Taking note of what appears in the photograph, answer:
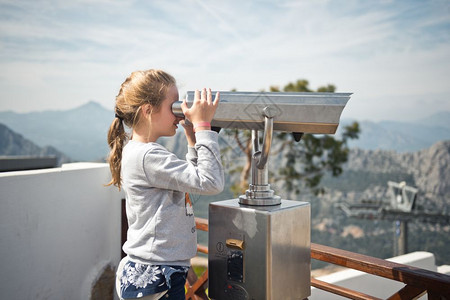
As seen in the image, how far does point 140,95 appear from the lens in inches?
43.9

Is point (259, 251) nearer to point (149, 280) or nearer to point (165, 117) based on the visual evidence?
point (149, 280)

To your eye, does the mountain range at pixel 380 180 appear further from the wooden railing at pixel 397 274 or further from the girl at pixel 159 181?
the girl at pixel 159 181

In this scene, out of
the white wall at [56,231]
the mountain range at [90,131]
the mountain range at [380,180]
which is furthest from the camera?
the mountain range at [90,131]

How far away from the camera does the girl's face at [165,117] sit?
112 centimetres

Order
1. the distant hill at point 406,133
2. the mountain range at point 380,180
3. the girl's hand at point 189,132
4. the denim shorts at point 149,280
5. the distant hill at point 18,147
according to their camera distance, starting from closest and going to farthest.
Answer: the denim shorts at point 149,280, the girl's hand at point 189,132, the mountain range at point 380,180, the distant hill at point 406,133, the distant hill at point 18,147

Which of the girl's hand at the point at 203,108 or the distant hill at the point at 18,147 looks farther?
the distant hill at the point at 18,147

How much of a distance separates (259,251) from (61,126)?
26756 millimetres

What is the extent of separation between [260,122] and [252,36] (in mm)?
28204

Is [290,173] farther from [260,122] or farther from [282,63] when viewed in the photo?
[282,63]

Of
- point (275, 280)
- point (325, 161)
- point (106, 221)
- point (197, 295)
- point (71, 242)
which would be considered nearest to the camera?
point (275, 280)

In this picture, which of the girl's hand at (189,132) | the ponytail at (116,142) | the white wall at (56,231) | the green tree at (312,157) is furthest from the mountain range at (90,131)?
the girl's hand at (189,132)

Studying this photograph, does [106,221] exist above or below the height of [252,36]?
below

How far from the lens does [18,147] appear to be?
2220 centimetres

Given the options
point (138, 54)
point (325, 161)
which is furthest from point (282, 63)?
point (325, 161)
